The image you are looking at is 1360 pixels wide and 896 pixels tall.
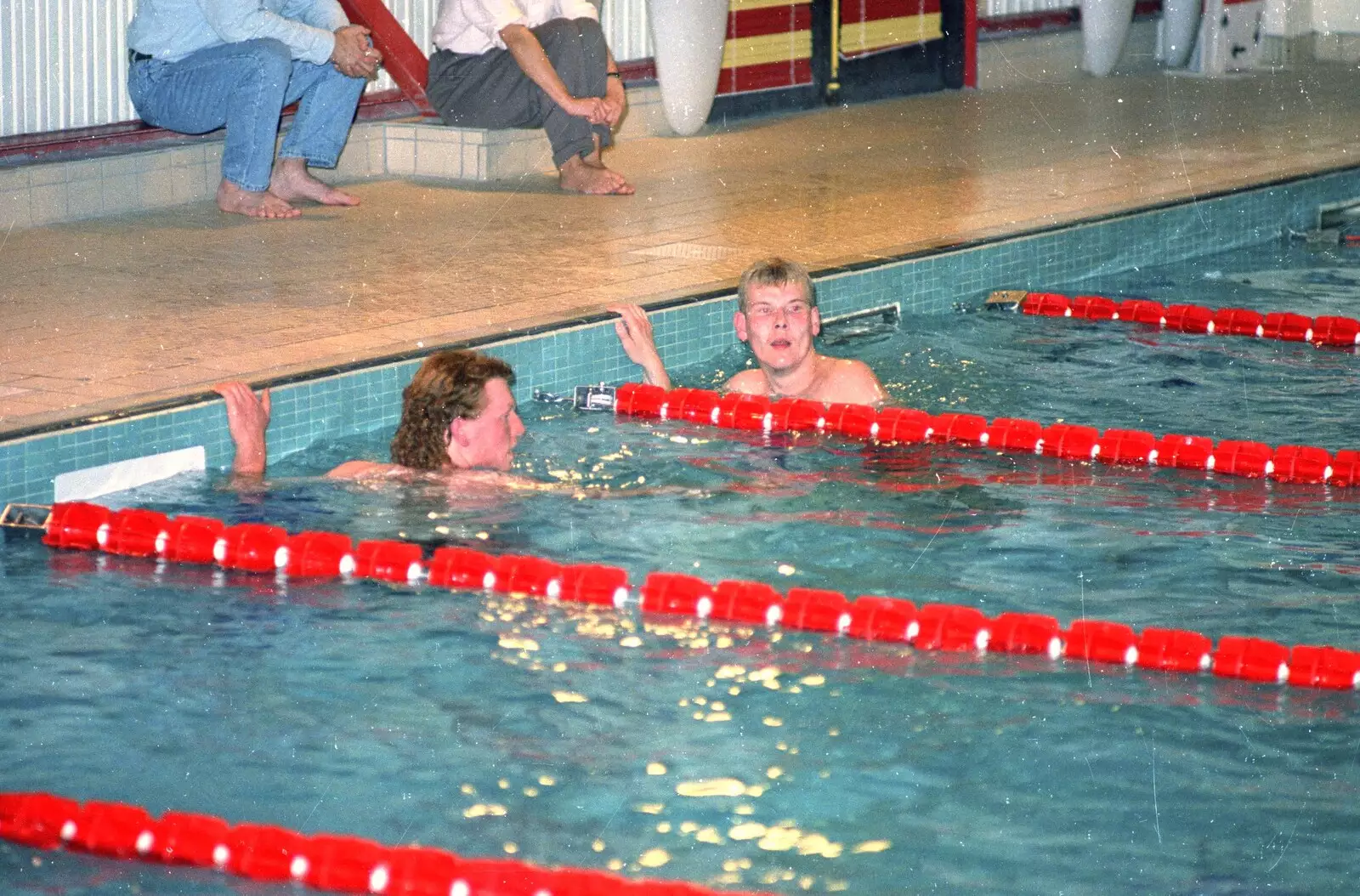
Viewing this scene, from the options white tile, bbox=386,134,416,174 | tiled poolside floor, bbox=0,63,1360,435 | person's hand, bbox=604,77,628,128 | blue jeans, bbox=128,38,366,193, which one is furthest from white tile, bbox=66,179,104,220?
person's hand, bbox=604,77,628,128

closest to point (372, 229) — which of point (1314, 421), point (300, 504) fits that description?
point (300, 504)

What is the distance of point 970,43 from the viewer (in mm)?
12906

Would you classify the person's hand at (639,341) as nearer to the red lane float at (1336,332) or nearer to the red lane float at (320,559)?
the red lane float at (320,559)

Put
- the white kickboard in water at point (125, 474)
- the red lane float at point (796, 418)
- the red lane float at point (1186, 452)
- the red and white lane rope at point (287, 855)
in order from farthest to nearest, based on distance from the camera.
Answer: the red lane float at point (796, 418) < the red lane float at point (1186, 452) < the white kickboard in water at point (125, 474) < the red and white lane rope at point (287, 855)

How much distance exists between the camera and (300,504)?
16.5ft

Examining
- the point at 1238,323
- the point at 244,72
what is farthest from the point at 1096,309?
the point at 244,72

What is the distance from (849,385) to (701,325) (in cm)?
85

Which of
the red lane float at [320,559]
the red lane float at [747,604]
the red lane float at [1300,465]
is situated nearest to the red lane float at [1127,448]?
the red lane float at [1300,465]

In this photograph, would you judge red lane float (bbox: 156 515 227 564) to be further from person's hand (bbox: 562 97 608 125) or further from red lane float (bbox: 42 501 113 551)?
person's hand (bbox: 562 97 608 125)

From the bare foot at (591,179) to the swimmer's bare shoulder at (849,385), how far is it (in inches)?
120

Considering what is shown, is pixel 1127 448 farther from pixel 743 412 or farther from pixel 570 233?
pixel 570 233

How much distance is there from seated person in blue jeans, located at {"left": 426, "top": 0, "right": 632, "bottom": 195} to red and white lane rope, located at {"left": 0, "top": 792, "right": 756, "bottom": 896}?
5.85 m

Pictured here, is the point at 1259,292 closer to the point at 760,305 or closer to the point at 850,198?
the point at 850,198

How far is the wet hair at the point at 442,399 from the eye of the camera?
477cm
